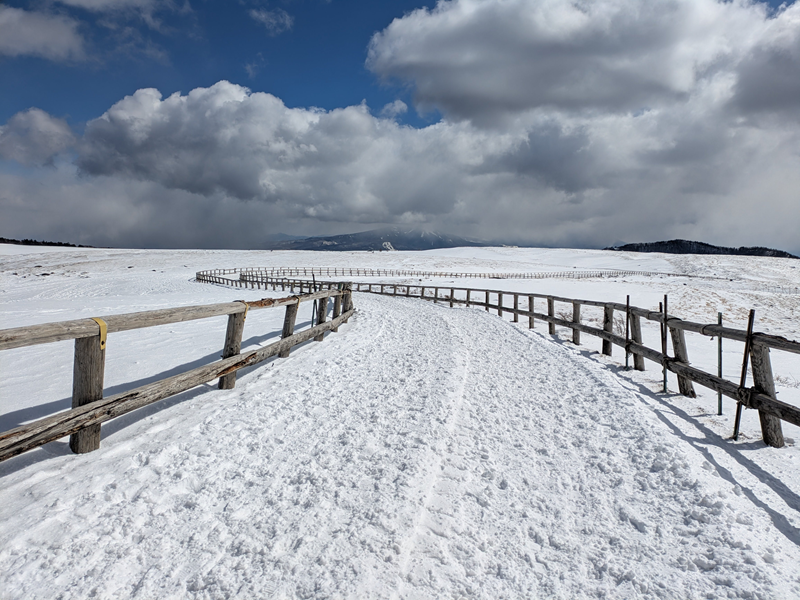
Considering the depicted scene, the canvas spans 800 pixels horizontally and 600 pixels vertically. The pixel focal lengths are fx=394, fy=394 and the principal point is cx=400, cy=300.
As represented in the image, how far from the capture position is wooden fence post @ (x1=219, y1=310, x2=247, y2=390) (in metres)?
5.82

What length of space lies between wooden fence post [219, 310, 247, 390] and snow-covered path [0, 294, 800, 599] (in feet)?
1.34

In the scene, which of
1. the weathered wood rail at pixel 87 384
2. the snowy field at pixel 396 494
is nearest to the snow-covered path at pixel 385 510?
the snowy field at pixel 396 494

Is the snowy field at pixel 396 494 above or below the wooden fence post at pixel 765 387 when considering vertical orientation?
below

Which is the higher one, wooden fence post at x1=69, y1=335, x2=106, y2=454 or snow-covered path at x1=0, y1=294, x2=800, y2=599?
wooden fence post at x1=69, y1=335, x2=106, y2=454

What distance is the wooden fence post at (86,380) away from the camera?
12.1 ft

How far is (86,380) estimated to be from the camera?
3721 millimetres

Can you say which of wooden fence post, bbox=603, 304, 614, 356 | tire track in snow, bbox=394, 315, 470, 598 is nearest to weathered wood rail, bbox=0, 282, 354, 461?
tire track in snow, bbox=394, 315, 470, 598

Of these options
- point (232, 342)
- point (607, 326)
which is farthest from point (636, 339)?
point (232, 342)

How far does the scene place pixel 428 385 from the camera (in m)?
6.57

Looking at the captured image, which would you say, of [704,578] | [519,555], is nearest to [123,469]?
[519,555]

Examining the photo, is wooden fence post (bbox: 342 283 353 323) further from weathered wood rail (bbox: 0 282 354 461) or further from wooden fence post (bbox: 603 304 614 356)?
weathered wood rail (bbox: 0 282 354 461)

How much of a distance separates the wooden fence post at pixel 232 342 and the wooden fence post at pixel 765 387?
6.48 meters

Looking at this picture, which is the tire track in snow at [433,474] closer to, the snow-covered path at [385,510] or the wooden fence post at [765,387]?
the snow-covered path at [385,510]

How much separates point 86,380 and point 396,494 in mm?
3090
